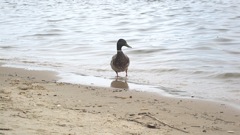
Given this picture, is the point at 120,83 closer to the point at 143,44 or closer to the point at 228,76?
the point at 228,76

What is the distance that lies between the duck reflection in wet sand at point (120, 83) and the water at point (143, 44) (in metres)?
0.05

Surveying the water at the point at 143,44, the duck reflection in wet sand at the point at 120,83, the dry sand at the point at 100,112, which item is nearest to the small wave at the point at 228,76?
the water at the point at 143,44

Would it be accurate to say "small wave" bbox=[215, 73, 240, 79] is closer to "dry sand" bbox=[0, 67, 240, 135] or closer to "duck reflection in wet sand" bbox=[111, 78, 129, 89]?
"duck reflection in wet sand" bbox=[111, 78, 129, 89]

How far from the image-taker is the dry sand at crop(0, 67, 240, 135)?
14.7 feet

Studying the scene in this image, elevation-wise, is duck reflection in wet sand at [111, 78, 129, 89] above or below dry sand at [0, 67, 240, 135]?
below

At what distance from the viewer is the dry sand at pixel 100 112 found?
14.7ft

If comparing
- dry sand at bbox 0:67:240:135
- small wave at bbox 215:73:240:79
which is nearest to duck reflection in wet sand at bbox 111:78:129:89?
dry sand at bbox 0:67:240:135

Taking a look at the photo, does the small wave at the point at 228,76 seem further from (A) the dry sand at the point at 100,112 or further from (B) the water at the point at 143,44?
(A) the dry sand at the point at 100,112

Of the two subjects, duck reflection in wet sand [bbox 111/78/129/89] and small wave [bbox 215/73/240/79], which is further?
small wave [bbox 215/73/240/79]

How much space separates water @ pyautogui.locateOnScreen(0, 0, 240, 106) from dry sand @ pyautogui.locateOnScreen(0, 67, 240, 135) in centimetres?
86

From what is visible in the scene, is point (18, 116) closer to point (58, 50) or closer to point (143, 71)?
point (143, 71)

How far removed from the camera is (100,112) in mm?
5406

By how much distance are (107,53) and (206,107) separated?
584 cm

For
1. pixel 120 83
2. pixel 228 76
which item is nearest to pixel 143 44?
pixel 228 76
